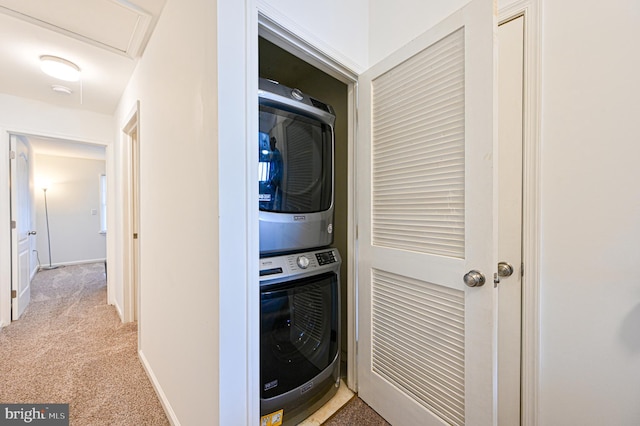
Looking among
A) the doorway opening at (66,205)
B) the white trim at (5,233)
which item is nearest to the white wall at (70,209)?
the doorway opening at (66,205)

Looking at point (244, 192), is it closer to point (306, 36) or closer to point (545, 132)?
point (306, 36)

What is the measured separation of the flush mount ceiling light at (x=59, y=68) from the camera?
1921mm

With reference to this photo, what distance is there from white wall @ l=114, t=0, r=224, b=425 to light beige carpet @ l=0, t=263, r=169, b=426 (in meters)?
0.15

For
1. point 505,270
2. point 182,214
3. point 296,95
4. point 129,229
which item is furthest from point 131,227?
point 505,270

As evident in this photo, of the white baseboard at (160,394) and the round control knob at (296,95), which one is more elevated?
the round control knob at (296,95)

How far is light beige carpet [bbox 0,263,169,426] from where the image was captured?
148 centimetres

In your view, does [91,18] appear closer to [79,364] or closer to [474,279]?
[79,364]

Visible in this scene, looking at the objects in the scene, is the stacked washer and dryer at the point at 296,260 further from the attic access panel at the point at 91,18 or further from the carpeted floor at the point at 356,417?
the attic access panel at the point at 91,18

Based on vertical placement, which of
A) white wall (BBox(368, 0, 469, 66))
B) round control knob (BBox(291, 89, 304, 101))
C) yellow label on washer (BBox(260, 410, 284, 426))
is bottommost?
yellow label on washer (BBox(260, 410, 284, 426))

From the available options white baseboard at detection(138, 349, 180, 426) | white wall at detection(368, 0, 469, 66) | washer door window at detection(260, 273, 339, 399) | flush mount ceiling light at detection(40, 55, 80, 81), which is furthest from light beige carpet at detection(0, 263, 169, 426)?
white wall at detection(368, 0, 469, 66)

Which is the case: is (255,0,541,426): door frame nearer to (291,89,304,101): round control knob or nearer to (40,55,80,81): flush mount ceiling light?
(291,89,304,101): round control knob

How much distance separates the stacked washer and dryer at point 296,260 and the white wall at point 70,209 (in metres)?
6.32

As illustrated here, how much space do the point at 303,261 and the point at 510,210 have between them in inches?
39.6

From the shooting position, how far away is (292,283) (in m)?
1.28
